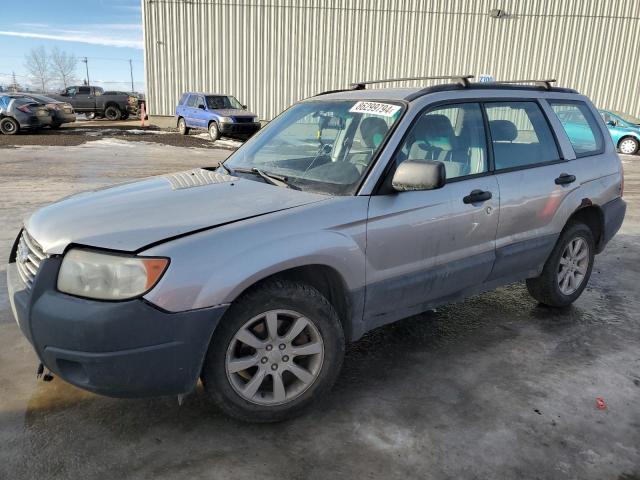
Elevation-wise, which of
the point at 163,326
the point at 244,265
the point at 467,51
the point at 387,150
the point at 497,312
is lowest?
the point at 497,312

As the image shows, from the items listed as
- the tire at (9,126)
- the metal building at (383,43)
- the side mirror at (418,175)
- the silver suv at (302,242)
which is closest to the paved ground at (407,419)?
the silver suv at (302,242)

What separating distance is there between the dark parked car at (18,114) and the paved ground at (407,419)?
18.0 metres

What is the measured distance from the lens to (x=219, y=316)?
7.91ft

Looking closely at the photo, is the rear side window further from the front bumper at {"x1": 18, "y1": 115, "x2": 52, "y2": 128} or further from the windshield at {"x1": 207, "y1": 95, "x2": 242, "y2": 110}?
the front bumper at {"x1": 18, "y1": 115, "x2": 52, "y2": 128}

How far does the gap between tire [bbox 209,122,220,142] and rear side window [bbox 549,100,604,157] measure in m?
16.1

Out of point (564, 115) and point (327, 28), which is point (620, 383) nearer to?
point (564, 115)

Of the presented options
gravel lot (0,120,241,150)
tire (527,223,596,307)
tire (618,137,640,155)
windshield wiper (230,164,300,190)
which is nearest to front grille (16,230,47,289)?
windshield wiper (230,164,300,190)

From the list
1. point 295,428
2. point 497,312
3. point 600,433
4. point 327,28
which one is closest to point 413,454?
point 295,428

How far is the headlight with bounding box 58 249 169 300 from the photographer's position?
2.29 meters

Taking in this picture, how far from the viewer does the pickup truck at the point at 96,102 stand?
29.2 m

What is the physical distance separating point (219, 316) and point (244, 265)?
256 mm

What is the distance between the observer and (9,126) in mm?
19453

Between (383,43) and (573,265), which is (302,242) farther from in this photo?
(383,43)

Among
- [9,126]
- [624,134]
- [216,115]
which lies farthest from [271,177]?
[9,126]
